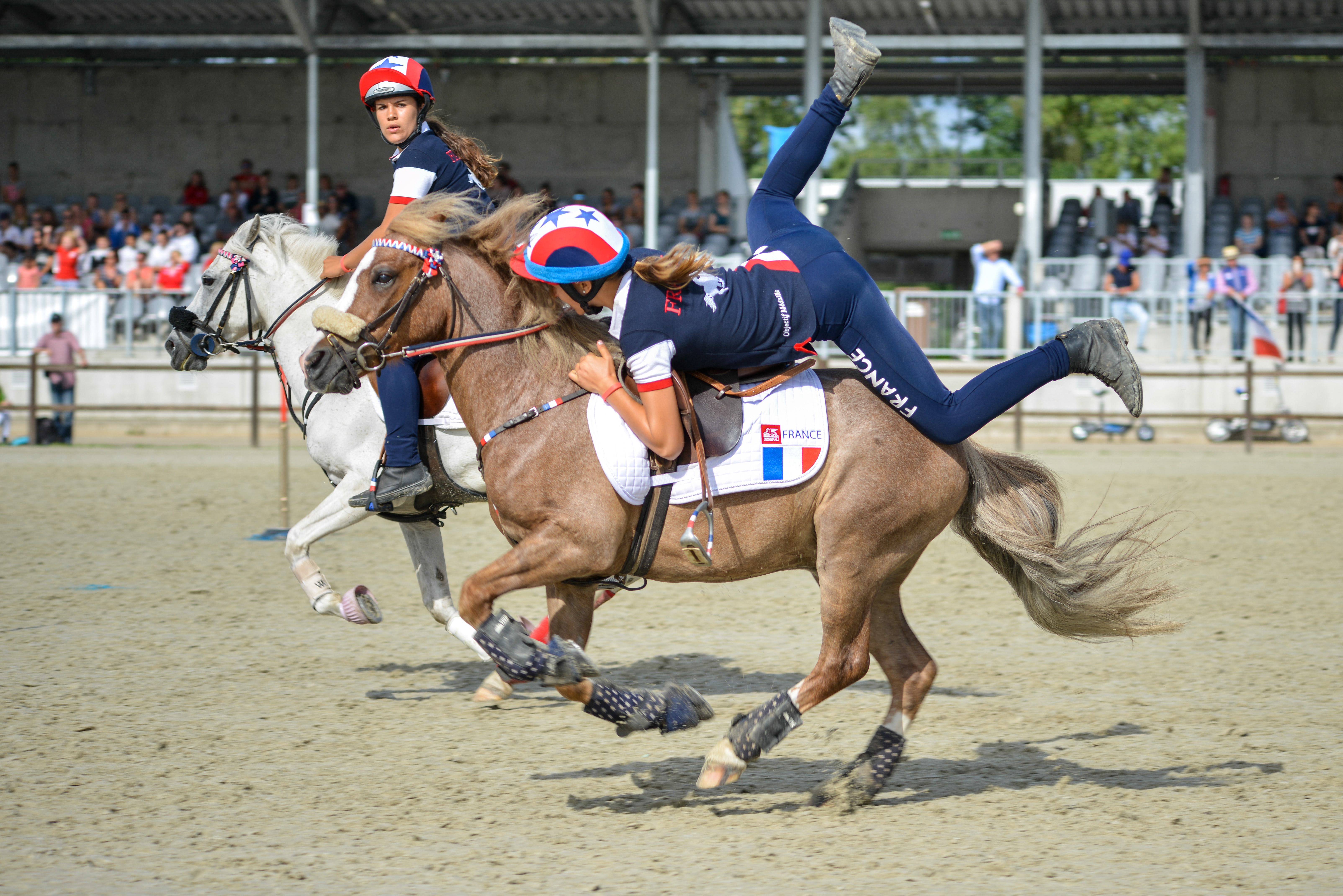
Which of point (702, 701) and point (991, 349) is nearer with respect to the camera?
point (702, 701)

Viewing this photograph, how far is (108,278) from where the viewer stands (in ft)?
64.7

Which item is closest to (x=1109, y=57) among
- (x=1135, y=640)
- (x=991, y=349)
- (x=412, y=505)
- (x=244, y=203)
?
(x=991, y=349)

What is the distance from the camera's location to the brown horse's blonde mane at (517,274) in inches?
165

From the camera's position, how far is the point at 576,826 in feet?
13.2

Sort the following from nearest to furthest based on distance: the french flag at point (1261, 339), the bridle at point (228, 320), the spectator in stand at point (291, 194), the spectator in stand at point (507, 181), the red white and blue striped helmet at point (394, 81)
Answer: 1. the red white and blue striped helmet at point (394, 81)
2. the bridle at point (228, 320)
3. the spectator in stand at point (507, 181)
4. the french flag at point (1261, 339)
5. the spectator in stand at point (291, 194)

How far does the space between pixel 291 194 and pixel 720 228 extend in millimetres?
8247

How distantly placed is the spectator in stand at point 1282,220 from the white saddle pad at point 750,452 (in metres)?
19.0

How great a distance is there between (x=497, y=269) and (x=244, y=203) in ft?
66.4

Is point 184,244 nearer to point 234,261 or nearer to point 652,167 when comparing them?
point 652,167

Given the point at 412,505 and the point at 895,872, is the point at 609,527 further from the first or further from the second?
the point at 412,505

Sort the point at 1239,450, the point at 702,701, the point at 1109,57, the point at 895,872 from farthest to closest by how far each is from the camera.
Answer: the point at 1109,57
the point at 1239,450
the point at 702,701
the point at 895,872

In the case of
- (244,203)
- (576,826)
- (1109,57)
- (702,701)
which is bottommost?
(576,826)

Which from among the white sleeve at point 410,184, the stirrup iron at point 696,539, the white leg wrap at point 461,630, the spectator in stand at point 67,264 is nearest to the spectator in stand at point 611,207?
the spectator in stand at point 67,264

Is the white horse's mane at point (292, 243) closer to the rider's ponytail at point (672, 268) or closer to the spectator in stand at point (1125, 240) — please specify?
the rider's ponytail at point (672, 268)
